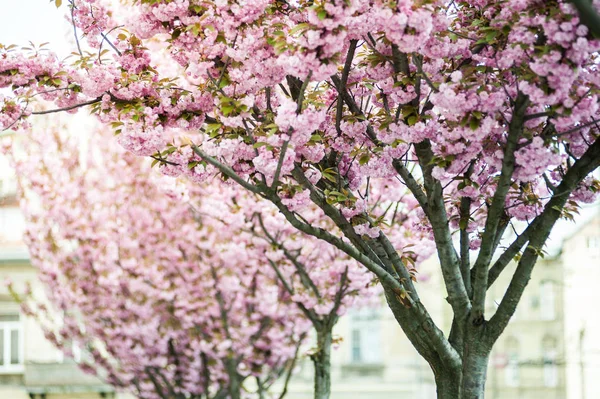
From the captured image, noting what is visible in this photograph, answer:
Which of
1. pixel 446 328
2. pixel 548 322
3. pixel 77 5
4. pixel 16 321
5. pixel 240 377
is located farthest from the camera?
pixel 548 322

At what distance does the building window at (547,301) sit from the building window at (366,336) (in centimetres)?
685

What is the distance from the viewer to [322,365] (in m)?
8.43

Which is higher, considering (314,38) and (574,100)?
(314,38)

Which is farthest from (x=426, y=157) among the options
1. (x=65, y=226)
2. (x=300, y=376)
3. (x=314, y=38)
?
(x=300, y=376)

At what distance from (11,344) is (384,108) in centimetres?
1675

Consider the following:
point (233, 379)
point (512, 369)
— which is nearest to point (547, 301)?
point (512, 369)

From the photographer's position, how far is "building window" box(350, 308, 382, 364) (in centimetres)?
1995

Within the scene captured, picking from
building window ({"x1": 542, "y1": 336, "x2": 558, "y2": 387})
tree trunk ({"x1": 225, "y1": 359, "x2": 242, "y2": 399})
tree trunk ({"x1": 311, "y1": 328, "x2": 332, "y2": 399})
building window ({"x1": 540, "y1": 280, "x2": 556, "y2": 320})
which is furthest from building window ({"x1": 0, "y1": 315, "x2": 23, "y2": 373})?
building window ({"x1": 540, "y1": 280, "x2": 556, "y2": 320})

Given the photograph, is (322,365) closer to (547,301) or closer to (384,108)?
(384,108)

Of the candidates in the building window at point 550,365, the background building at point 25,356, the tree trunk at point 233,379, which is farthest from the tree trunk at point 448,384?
the building window at point 550,365

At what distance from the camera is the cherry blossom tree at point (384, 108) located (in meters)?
4.04

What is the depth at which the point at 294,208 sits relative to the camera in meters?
4.88

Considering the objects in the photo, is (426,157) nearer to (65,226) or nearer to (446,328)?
(65,226)

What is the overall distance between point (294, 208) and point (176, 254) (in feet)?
26.9
